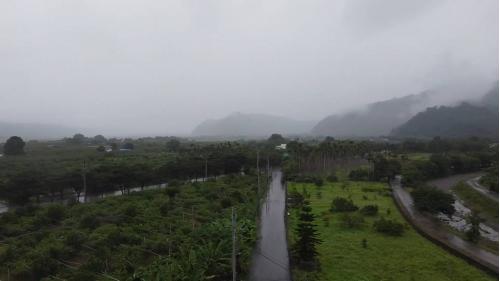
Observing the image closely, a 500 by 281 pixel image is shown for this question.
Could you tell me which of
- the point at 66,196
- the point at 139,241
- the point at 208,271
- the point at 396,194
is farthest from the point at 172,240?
the point at 396,194

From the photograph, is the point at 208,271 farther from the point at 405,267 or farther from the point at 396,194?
the point at 396,194

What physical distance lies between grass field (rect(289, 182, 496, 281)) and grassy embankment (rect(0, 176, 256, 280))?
5.09 metres

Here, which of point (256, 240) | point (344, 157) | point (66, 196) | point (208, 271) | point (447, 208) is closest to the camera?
point (208, 271)

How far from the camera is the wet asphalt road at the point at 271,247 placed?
20016 mm

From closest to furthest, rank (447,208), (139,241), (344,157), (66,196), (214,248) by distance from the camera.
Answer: (214,248) → (139,241) → (447,208) → (66,196) → (344,157)

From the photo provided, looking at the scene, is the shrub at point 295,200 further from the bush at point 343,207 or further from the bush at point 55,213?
the bush at point 55,213

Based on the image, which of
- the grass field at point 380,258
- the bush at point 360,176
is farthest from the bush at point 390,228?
the bush at point 360,176

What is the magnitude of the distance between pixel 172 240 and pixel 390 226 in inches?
627

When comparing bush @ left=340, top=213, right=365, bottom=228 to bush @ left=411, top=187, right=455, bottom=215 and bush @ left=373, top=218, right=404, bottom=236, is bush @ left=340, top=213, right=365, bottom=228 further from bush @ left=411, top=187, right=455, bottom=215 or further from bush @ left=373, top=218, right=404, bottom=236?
bush @ left=411, top=187, right=455, bottom=215

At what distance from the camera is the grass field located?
63.5 ft

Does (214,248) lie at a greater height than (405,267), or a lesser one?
greater

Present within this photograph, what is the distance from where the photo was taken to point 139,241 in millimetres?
21281

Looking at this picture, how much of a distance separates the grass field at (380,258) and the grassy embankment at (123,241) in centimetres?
509

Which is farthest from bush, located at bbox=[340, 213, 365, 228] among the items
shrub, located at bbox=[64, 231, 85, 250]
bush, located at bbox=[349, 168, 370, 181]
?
bush, located at bbox=[349, 168, 370, 181]
